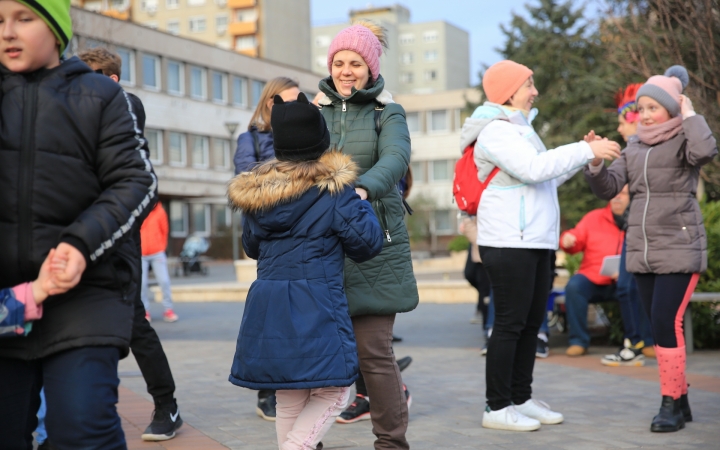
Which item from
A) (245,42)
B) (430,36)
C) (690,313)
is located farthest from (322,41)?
(690,313)

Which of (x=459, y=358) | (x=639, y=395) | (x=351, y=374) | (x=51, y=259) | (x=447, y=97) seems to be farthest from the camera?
(x=447, y=97)

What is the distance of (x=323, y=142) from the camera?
12.5 feet

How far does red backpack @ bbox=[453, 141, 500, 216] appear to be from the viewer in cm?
533

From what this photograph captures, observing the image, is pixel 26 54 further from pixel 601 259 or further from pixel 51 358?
pixel 601 259

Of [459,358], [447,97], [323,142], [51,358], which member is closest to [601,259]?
[459,358]

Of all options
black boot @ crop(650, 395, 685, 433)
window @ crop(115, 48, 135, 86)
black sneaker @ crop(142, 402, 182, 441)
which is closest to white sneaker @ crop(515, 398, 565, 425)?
black boot @ crop(650, 395, 685, 433)

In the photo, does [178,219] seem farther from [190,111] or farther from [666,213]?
[666,213]

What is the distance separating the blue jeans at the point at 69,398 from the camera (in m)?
2.63

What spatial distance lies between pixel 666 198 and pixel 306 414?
8.92 feet

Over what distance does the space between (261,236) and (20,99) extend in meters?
1.29

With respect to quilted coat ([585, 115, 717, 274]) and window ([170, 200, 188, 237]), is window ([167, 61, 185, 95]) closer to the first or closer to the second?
window ([170, 200, 188, 237])

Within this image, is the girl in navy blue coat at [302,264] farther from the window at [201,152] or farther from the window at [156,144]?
the window at [201,152]

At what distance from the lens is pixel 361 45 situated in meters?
4.49

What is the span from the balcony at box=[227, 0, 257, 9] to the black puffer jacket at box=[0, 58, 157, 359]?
242 feet
